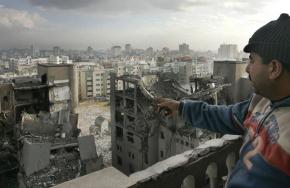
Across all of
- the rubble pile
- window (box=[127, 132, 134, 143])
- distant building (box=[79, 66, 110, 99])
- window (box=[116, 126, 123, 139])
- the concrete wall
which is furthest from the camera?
distant building (box=[79, 66, 110, 99])

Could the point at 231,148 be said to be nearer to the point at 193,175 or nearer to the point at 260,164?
the point at 193,175

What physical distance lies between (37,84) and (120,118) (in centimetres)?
663

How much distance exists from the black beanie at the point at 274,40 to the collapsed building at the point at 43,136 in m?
11.1

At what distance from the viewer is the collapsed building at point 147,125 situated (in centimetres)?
1612

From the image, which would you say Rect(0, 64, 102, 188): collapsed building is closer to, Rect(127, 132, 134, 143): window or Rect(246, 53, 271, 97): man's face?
Rect(127, 132, 134, 143): window

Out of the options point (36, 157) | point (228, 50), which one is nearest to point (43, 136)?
point (36, 157)

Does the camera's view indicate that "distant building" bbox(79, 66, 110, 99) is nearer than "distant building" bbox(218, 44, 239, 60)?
Yes

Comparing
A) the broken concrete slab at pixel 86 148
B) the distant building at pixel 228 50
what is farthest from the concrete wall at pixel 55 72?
the distant building at pixel 228 50

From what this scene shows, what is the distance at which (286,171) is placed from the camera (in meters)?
1.34

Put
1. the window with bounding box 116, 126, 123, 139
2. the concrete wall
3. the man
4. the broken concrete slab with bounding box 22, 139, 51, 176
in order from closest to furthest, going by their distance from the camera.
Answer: the man → the broken concrete slab with bounding box 22, 139, 51, 176 → the window with bounding box 116, 126, 123, 139 → the concrete wall

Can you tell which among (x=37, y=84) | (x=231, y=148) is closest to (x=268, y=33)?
(x=231, y=148)

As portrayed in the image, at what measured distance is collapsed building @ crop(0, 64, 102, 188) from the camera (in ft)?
40.1

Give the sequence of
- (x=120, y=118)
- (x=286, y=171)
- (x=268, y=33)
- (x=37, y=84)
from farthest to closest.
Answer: (x=37, y=84)
(x=120, y=118)
(x=268, y=33)
(x=286, y=171)

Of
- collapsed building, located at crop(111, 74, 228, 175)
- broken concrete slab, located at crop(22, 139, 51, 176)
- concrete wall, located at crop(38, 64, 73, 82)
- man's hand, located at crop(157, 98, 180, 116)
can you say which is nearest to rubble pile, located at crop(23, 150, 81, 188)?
broken concrete slab, located at crop(22, 139, 51, 176)
